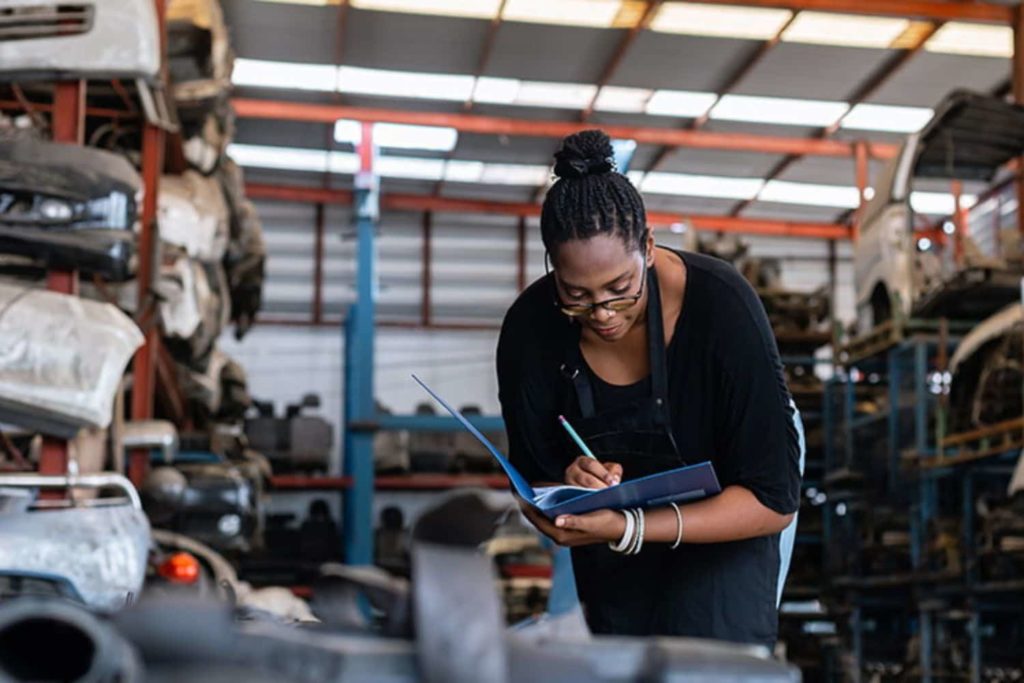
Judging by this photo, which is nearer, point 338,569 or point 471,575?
point 471,575

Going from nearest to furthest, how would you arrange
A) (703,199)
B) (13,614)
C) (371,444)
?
(13,614), (371,444), (703,199)

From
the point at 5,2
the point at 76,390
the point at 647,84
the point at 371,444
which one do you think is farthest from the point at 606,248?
the point at 647,84

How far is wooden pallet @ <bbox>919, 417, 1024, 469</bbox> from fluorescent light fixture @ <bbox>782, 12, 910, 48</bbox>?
531cm

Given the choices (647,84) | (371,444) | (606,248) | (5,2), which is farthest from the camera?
(647,84)

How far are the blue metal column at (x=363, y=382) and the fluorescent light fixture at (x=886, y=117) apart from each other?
5710 millimetres

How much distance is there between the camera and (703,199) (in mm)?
19734

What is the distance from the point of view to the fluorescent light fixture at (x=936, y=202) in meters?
19.2

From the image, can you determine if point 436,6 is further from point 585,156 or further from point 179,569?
point 585,156

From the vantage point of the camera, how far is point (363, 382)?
45.8ft

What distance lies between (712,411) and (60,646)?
153cm

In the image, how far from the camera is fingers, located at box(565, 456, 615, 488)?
2115 millimetres

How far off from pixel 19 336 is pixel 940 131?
8.08 m

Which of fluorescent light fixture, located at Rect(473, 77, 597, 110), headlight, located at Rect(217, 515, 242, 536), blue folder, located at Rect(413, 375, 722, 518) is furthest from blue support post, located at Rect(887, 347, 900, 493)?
blue folder, located at Rect(413, 375, 722, 518)

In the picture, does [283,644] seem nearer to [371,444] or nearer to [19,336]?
[19,336]
